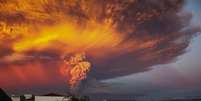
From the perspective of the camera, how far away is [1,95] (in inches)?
3110

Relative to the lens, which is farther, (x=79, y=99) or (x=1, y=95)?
(x=79, y=99)

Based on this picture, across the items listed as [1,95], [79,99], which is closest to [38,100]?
[79,99]

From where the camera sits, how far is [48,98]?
11181 centimetres

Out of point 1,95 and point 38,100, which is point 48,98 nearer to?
point 38,100

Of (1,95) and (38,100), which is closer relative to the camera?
(1,95)

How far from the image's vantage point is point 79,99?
11100cm

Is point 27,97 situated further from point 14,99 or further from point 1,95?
point 1,95

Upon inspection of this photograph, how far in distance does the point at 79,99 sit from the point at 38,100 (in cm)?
1136

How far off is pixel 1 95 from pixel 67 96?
114 ft

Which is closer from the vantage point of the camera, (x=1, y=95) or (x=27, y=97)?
(x=1, y=95)

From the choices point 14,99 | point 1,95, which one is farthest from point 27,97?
point 1,95

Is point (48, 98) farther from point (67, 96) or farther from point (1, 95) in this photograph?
point (1, 95)

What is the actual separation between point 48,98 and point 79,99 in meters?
8.63

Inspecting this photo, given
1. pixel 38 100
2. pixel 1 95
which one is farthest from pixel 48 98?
pixel 1 95
